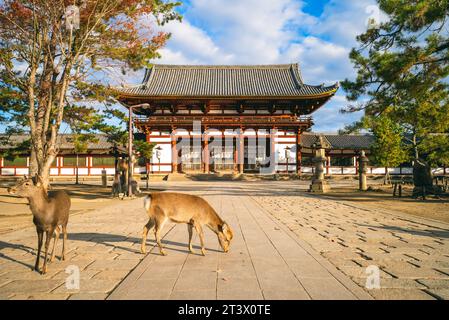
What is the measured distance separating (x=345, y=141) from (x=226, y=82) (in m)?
16.4

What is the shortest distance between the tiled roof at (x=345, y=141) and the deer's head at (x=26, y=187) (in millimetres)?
31736

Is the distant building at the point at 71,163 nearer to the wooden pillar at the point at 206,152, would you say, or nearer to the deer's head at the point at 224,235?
the wooden pillar at the point at 206,152

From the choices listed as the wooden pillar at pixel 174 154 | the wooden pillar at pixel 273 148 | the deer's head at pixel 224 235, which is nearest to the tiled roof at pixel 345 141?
the wooden pillar at pixel 273 148

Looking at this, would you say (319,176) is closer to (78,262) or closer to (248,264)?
(248,264)

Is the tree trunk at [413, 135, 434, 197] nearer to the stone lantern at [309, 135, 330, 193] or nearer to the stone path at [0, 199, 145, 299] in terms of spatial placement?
the stone lantern at [309, 135, 330, 193]

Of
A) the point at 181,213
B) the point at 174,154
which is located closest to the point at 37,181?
the point at 181,213

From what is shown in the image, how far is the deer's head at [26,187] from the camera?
408cm

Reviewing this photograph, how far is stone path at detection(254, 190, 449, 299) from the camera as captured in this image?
3.63 meters

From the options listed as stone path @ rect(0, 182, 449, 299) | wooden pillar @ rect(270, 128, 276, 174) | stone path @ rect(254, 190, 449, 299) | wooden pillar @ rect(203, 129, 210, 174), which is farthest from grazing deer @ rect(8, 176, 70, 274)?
wooden pillar @ rect(270, 128, 276, 174)

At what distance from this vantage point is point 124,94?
29.8 m

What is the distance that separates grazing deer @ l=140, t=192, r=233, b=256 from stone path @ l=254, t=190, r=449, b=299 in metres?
1.85

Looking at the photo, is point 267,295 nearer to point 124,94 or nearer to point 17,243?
point 17,243
